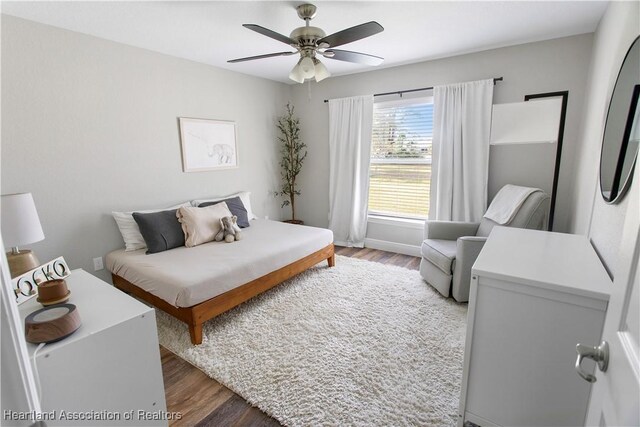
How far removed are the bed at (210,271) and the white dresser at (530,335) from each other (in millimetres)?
1700

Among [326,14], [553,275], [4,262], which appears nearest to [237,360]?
[4,262]

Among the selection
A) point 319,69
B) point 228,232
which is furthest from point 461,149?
point 228,232

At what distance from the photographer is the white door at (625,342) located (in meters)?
0.56

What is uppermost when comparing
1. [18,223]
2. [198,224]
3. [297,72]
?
[297,72]

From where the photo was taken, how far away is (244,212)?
3.65 metres

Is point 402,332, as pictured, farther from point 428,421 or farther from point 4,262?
point 4,262

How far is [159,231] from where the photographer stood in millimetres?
2801

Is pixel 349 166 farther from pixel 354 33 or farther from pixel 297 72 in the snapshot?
pixel 354 33

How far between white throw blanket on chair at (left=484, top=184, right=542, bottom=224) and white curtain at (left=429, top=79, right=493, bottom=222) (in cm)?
29

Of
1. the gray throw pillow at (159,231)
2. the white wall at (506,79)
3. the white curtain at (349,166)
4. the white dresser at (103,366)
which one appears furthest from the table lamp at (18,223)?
the white curtain at (349,166)

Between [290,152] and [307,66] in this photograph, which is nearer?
[307,66]

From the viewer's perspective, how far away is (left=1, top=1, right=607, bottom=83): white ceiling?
2.18 m

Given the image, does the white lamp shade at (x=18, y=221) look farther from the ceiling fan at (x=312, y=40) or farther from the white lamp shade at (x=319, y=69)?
the white lamp shade at (x=319, y=69)

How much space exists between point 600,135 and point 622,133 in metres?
0.67
